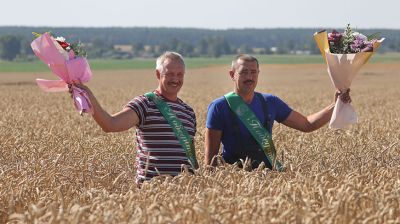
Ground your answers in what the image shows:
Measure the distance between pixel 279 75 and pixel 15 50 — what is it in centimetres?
10206

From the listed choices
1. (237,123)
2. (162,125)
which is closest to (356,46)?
(237,123)

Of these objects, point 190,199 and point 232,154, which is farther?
point 232,154

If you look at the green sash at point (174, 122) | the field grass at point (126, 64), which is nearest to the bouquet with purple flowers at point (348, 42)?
the green sash at point (174, 122)

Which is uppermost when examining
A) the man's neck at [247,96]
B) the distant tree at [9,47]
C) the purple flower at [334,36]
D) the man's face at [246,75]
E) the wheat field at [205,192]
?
the purple flower at [334,36]

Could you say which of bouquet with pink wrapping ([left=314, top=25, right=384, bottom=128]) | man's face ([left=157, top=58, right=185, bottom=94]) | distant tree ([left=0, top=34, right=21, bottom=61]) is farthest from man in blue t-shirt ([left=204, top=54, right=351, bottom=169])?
distant tree ([left=0, top=34, right=21, bottom=61])

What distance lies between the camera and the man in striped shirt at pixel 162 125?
20.6 ft

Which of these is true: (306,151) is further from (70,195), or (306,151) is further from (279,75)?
(279,75)

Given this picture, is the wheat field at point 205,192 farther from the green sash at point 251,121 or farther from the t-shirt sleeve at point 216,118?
the t-shirt sleeve at point 216,118

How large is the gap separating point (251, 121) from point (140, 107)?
1.11m

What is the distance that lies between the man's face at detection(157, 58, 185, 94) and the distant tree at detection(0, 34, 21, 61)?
153279 millimetres

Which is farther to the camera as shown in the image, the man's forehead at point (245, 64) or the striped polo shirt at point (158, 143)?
the man's forehead at point (245, 64)

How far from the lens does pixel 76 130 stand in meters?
13.1

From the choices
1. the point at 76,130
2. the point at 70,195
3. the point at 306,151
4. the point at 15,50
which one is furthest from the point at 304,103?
the point at 15,50

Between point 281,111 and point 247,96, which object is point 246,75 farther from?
point 281,111
